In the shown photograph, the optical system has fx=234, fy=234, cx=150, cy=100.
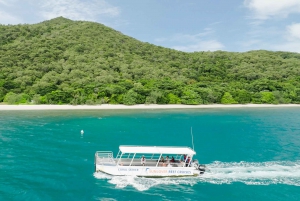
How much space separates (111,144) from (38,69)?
4137 inches

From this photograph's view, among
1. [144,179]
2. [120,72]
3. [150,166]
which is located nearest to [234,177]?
[150,166]

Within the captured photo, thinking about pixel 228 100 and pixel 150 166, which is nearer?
pixel 150 166

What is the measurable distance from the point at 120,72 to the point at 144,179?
395ft

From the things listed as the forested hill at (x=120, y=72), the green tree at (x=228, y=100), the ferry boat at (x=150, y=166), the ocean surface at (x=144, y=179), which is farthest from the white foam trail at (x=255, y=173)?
the green tree at (x=228, y=100)

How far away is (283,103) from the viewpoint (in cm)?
11525

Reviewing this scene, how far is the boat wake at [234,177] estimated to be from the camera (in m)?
26.2

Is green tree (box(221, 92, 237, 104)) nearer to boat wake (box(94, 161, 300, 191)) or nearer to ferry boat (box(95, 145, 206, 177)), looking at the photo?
boat wake (box(94, 161, 300, 191))

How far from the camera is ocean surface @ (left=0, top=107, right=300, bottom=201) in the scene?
2364 centimetres

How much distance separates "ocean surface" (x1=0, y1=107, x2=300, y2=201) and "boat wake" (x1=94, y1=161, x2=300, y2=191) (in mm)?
107

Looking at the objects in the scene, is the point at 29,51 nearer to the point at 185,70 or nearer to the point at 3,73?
the point at 3,73

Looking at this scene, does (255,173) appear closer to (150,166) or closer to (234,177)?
(234,177)

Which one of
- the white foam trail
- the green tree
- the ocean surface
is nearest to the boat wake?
the white foam trail

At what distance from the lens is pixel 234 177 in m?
27.8

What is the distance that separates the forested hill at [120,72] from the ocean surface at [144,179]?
4658cm
